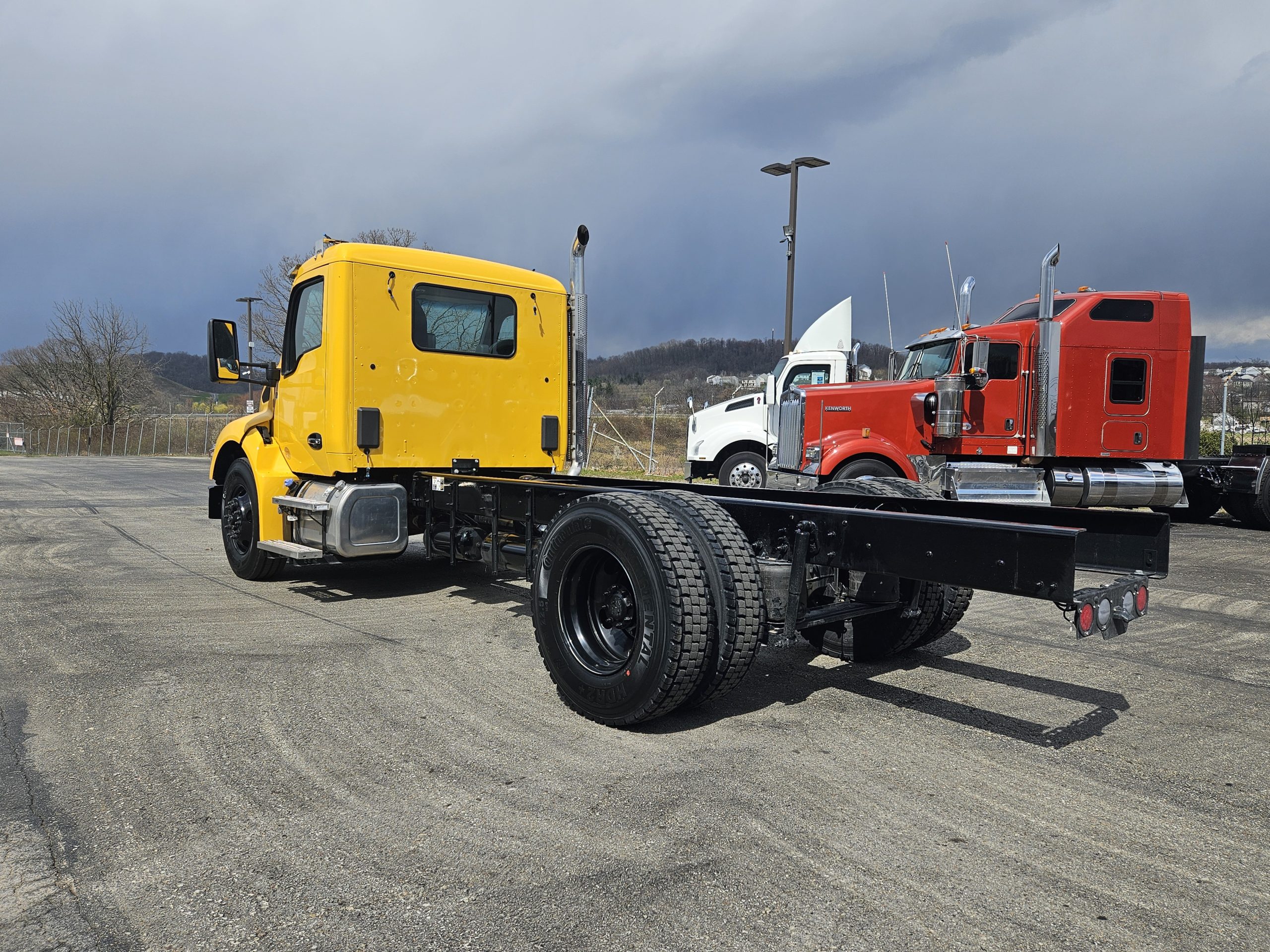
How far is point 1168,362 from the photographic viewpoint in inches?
457

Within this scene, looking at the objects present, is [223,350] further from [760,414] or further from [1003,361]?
[760,414]

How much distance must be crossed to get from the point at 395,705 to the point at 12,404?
7308cm

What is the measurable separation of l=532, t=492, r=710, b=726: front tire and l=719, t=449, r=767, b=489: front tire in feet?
34.4

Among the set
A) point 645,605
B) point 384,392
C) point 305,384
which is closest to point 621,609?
point 645,605

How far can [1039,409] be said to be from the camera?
37.7 ft

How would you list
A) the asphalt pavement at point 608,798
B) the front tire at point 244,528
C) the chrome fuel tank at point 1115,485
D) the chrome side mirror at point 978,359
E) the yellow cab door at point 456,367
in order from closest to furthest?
the asphalt pavement at point 608,798, the yellow cab door at point 456,367, the front tire at point 244,528, the chrome side mirror at point 978,359, the chrome fuel tank at point 1115,485

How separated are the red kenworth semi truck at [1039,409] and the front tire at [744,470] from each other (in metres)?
2.85

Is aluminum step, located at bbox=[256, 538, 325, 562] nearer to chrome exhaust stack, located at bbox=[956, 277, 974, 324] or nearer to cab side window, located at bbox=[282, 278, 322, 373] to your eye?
cab side window, located at bbox=[282, 278, 322, 373]

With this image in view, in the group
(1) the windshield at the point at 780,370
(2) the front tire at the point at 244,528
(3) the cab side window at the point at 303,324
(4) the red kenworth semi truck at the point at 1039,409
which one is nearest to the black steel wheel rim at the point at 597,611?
(3) the cab side window at the point at 303,324

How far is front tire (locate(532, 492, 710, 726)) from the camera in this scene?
3.68 metres

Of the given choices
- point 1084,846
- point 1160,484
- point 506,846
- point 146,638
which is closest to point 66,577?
Result: point 146,638

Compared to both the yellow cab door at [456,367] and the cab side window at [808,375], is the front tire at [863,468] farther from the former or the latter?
the yellow cab door at [456,367]

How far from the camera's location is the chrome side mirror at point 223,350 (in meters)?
7.34

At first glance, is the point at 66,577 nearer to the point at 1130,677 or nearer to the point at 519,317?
the point at 519,317
